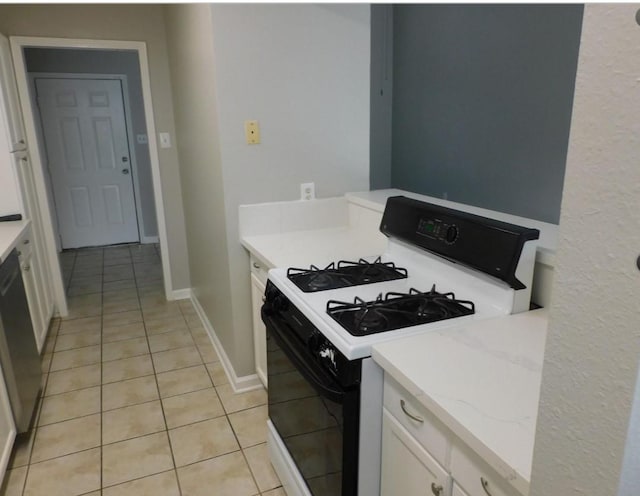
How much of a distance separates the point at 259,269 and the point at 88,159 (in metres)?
3.98

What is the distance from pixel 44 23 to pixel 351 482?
346cm

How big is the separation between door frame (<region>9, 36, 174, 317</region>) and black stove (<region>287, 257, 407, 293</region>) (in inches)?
89.2

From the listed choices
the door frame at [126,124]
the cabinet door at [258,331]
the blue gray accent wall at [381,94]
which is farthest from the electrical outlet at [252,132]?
the door frame at [126,124]

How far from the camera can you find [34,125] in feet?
10.9

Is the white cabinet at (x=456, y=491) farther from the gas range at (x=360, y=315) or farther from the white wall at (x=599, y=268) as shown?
the white wall at (x=599, y=268)

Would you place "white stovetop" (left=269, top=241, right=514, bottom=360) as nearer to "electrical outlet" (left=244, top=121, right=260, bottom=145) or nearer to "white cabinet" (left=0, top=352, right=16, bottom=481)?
"electrical outlet" (left=244, top=121, right=260, bottom=145)

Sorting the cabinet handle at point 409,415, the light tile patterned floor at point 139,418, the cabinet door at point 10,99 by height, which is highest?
the cabinet door at point 10,99

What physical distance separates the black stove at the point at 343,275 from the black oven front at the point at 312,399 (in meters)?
0.10

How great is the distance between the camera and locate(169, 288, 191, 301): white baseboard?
12.9 ft

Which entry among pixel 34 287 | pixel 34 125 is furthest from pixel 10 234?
pixel 34 125

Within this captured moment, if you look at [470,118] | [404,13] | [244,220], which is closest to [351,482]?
[244,220]

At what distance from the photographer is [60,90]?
511 cm

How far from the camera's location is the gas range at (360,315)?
128 centimetres

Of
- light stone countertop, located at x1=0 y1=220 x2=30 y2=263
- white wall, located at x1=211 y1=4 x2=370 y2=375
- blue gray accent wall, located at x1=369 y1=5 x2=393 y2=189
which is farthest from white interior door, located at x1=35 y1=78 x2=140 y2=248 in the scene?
white wall, located at x1=211 y1=4 x2=370 y2=375
